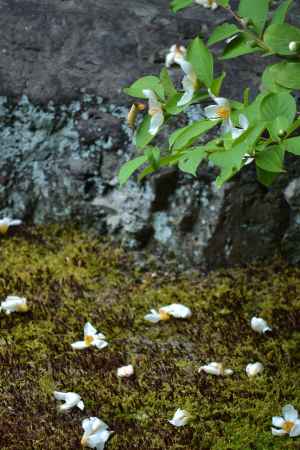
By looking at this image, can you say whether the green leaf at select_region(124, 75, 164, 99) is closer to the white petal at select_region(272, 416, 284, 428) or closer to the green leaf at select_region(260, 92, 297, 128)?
the green leaf at select_region(260, 92, 297, 128)

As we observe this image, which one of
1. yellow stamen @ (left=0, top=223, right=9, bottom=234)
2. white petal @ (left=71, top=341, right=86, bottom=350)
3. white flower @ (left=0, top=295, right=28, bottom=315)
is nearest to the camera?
white petal @ (left=71, top=341, right=86, bottom=350)

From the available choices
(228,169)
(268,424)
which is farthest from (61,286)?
(228,169)

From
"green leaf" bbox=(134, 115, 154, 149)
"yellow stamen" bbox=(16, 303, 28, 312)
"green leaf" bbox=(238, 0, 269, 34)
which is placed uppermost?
"green leaf" bbox=(238, 0, 269, 34)

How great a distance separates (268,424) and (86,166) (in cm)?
197

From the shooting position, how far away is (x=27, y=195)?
14.7 ft

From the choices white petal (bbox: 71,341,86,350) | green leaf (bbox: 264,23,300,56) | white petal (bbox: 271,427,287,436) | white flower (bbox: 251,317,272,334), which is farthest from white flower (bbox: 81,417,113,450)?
green leaf (bbox: 264,23,300,56)

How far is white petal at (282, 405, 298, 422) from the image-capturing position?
293cm

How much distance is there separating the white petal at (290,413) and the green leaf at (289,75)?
1.30 m

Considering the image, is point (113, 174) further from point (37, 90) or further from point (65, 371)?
point (65, 371)

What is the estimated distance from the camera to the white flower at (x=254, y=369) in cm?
329

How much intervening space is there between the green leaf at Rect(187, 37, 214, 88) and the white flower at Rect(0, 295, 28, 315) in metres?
1.76

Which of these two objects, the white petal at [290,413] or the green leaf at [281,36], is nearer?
the green leaf at [281,36]

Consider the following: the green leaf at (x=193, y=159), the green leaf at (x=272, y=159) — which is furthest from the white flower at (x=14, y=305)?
the green leaf at (x=272, y=159)

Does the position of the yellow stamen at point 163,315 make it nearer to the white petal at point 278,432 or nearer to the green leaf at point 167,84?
the white petal at point 278,432
